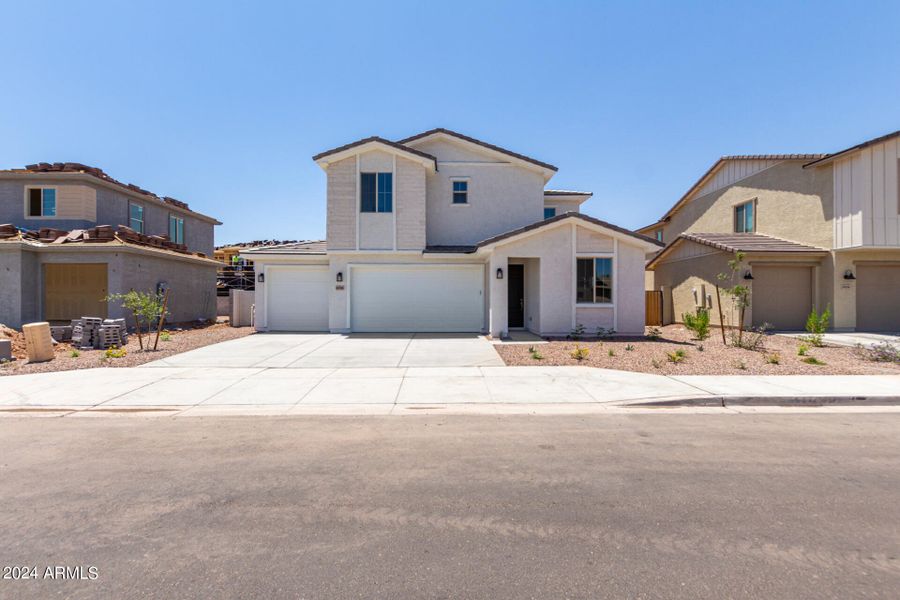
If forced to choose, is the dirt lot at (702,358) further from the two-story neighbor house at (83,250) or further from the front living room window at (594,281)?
the two-story neighbor house at (83,250)

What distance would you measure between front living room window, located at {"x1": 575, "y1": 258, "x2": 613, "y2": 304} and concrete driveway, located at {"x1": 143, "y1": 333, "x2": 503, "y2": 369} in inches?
144

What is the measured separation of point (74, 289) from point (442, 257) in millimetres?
16787

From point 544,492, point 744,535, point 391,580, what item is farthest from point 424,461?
point 744,535

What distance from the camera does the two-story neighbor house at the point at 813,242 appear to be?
14.4m

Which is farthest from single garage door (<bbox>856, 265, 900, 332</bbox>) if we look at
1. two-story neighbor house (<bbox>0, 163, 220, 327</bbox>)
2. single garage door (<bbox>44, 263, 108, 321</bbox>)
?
single garage door (<bbox>44, 263, 108, 321</bbox>)

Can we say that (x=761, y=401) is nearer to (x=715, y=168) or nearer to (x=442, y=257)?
(x=442, y=257)

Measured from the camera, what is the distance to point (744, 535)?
311 cm

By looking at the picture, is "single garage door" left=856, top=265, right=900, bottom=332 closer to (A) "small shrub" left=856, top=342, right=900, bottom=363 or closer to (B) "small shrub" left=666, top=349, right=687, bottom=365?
(A) "small shrub" left=856, top=342, right=900, bottom=363

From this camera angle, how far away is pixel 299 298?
16594 mm

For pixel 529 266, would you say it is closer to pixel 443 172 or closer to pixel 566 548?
pixel 443 172

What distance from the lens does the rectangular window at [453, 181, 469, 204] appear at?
57.0 feet

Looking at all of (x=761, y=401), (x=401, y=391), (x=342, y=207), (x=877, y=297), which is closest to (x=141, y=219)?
(x=342, y=207)

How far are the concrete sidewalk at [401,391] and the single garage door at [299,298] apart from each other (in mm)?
7387

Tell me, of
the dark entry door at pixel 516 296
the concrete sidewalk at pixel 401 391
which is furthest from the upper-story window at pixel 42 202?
the dark entry door at pixel 516 296
